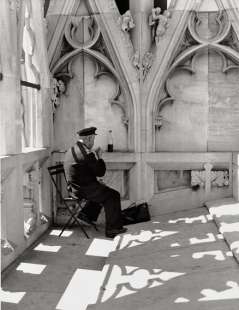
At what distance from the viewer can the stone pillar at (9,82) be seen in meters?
Answer: 4.41

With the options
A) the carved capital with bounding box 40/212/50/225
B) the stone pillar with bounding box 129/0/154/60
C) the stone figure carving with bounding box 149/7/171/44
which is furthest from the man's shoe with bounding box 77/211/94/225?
the stone figure carving with bounding box 149/7/171/44

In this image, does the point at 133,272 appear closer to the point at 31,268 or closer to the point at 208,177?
the point at 31,268

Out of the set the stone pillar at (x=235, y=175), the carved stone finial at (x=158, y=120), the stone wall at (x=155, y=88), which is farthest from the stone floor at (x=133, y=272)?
the carved stone finial at (x=158, y=120)

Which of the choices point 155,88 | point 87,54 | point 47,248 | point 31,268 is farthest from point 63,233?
point 87,54

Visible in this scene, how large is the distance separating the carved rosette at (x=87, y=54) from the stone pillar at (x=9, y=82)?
148 centimetres

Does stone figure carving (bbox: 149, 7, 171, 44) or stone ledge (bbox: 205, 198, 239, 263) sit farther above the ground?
stone figure carving (bbox: 149, 7, 171, 44)

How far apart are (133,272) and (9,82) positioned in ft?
7.74

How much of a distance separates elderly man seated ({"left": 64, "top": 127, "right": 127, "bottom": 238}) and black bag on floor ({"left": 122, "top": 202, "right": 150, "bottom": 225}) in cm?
41

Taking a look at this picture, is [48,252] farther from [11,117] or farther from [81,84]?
[81,84]

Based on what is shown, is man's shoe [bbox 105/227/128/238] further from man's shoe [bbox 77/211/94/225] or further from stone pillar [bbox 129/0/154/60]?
stone pillar [bbox 129/0/154/60]

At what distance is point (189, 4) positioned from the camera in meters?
5.85

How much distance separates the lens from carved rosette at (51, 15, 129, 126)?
6000 mm

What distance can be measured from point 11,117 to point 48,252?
1.60m

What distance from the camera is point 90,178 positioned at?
17.5ft
